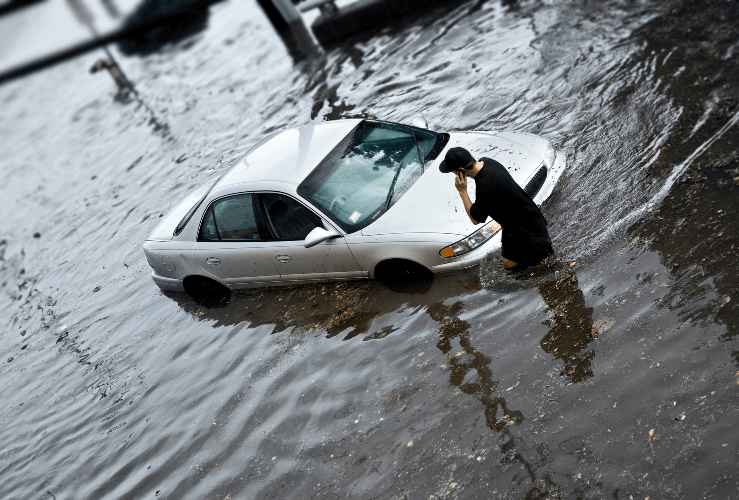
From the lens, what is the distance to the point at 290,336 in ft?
22.4

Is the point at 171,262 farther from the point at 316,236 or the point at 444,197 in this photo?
the point at 444,197

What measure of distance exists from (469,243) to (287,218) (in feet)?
6.43

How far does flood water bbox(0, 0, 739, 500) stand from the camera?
448 centimetres

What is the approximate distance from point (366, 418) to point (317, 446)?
18.5 inches

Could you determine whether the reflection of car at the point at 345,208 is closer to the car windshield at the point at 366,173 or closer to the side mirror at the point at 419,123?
the car windshield at the point at 366,173

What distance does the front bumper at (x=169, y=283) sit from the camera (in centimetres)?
802

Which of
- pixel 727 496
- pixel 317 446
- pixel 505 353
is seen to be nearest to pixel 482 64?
pixel 505 353

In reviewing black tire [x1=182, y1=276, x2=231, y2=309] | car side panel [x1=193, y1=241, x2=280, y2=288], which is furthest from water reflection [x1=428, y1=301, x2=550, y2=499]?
black tire [x1=182, y1=276, x2=231, y2=309]

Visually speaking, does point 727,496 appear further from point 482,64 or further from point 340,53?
point 340,53

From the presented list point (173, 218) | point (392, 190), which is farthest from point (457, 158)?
point (173, 218)

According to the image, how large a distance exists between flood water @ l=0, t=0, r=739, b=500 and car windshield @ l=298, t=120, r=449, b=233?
0.96 m

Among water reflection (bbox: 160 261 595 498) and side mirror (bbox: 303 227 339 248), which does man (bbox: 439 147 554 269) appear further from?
side mirror (bbox: 303 227 339 248)

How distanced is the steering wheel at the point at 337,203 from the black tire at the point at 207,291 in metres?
2.19

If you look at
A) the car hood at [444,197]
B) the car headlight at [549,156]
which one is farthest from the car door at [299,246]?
the car headlight at [549,156]
